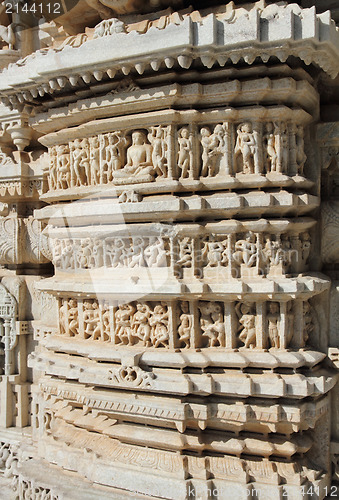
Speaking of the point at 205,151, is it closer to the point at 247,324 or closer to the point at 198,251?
the point at 198,251

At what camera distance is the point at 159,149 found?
5.53 metres

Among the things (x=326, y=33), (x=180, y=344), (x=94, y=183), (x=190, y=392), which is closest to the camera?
(x=326, y=33)

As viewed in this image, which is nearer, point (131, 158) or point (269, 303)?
point (269, 303)

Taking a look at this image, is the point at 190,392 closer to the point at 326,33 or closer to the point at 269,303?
the point at 269,303

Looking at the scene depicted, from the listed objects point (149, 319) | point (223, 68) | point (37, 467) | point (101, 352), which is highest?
point (223, 68)

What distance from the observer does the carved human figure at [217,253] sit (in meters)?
5.36

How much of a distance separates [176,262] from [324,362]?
6.89 feet

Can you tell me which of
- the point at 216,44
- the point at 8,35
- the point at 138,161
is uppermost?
the point at 8,35

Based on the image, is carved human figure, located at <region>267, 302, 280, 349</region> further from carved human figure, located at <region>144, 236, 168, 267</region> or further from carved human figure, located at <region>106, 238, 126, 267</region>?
carved human figure, located at <region>106, 238, 126, 267</region>

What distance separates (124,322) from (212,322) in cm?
105

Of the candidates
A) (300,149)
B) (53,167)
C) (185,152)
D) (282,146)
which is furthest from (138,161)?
(300,149)

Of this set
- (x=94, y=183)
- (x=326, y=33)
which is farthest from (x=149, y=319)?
(x=326, y=33)

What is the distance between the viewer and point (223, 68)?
525 centimetres

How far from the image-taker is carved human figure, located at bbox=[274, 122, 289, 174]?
5316mm
